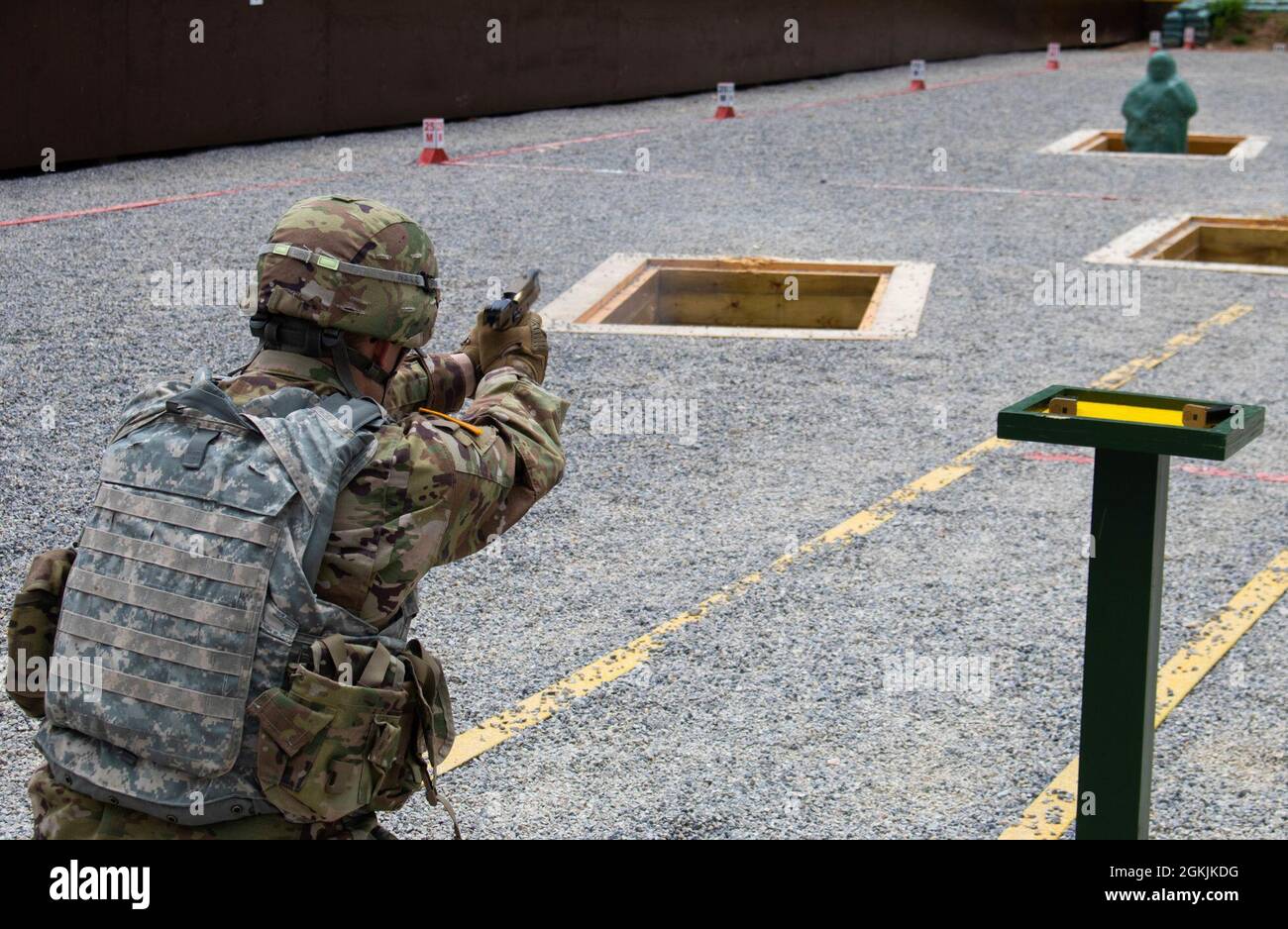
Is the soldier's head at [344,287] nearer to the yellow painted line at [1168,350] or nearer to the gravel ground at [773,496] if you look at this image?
the gravel ground at [773,496]

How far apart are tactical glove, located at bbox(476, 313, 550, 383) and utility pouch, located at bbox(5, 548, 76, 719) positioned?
3.09 feet

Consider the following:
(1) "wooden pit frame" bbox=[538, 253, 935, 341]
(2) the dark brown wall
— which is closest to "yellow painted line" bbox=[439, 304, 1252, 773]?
(1) "wooden pit frame" bbox=[538, 253, 935, 341]

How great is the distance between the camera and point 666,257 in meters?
11.0

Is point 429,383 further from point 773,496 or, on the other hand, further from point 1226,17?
point 1226,17

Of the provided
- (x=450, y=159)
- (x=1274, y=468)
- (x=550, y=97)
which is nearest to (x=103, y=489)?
(x=1274, y=468)

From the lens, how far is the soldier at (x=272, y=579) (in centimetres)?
265

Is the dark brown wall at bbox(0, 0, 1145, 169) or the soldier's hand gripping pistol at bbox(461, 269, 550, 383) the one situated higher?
the dark brown wall at bbox(0, 0, 1145, 169)

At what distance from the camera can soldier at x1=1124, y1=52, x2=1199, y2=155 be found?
16547 mm

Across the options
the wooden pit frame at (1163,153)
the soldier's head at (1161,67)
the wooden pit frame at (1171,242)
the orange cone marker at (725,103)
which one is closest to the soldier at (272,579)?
the wooden pit frame at (1171,242)

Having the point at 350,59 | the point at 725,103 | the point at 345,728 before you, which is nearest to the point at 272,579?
the point at 345,728

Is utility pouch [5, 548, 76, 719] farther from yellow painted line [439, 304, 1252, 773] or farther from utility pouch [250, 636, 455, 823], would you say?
yellow painted line [439, 304, 1252, 773]

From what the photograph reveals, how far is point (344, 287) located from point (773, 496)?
4052 mm

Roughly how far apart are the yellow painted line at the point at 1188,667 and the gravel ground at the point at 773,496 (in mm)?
57

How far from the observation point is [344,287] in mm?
2863
